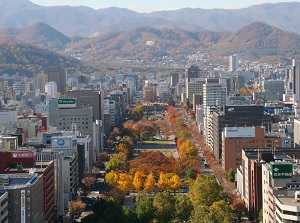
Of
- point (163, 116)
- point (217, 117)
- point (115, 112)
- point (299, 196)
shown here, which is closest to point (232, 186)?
point (217, 117)

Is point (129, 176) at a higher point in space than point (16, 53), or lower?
lower

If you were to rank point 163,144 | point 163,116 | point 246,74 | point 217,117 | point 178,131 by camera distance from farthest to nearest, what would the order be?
point 246,74
point 163,116
point 178,131
point 163,144
point 217,117

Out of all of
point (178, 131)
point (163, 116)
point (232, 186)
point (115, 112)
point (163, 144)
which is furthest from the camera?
point (163, 116)

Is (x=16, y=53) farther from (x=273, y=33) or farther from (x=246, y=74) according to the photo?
(x=273, y=33)

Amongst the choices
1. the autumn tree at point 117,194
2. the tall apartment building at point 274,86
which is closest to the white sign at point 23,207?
the autumn tree at point 117,194

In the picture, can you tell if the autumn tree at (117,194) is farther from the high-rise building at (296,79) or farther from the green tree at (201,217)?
the high-rise building at (296,79)

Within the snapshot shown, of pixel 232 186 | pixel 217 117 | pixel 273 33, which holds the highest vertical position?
pixel 273 33

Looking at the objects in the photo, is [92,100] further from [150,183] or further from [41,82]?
[41,82]
